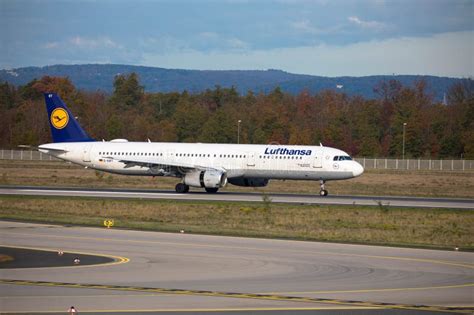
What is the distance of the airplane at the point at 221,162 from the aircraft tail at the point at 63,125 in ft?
6.37

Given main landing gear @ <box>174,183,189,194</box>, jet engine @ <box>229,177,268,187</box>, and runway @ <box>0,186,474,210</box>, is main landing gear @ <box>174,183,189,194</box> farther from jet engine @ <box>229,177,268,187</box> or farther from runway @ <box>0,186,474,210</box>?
jet engine @ <box>229,177,268,187</box>

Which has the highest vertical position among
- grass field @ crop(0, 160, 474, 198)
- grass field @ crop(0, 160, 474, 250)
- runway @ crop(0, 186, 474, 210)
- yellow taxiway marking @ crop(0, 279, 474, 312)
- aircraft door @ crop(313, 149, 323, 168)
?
aircraft door @ crop(313, 149, 323, 168)

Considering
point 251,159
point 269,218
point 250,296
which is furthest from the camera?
point 251,159

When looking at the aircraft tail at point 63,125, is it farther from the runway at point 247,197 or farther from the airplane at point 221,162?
the runway at point 247,197

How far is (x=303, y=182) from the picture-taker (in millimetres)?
74688

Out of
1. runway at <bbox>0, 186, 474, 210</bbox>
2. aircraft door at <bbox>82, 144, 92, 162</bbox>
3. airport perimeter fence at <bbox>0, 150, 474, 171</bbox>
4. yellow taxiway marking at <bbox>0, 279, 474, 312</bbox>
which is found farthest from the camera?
airport perimeter fence at <bbox>0, 150, 474, 171</bbox>

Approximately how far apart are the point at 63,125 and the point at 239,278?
44.4 metres

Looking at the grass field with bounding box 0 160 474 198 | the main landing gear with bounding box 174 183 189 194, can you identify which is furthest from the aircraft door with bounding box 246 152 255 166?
the grass field with bounding box 0 160 474 198

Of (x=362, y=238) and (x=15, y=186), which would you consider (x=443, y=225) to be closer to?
(x=362, y=238)

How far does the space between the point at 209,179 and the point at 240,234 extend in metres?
21.7

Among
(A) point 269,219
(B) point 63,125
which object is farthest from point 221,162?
(A) point 269,219

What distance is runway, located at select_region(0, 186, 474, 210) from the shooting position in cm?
5088

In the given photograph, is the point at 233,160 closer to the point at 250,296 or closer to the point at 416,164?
the point at 250,296

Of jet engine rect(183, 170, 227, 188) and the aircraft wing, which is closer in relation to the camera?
jet engine rect(183, 170, 227, 188)
